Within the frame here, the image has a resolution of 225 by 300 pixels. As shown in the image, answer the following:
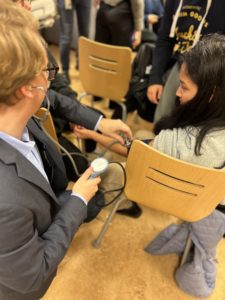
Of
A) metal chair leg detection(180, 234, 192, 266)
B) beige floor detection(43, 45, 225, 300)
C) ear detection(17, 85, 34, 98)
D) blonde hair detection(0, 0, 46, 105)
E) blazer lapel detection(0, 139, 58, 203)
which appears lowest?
beige floor detection(43, 45, 225, 300)

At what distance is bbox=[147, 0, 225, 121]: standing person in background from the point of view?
137cm

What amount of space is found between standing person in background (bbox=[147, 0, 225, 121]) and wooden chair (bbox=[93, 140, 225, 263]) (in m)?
0.61

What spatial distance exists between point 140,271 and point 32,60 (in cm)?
121

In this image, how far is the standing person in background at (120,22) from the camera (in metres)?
2.07

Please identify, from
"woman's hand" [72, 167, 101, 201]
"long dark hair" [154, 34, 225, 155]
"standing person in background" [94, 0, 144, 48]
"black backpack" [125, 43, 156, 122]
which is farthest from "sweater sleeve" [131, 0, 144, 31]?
"woman's hand" [72, 167, 101, 201]

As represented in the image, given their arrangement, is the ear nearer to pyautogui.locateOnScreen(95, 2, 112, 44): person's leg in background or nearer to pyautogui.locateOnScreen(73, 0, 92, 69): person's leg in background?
pyautogui.locateOnScreen(95, 2, 112, 44): person's leg in background

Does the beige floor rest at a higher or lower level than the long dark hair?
lower

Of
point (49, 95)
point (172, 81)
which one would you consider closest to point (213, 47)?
point (172, 81)

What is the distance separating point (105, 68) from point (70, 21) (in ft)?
3.57

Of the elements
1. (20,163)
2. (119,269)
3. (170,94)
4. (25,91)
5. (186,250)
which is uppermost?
(25,91)

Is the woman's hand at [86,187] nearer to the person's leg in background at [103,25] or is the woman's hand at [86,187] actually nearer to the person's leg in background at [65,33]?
the person's leg in background at [103,25]

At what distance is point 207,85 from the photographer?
1.03 meters

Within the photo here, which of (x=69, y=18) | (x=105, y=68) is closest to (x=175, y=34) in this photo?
(x=105, y=68)

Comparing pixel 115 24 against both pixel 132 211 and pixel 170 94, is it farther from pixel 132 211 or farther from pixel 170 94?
pixel 132 211
